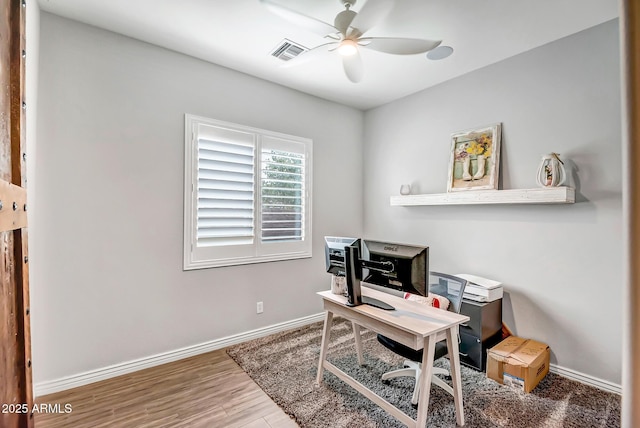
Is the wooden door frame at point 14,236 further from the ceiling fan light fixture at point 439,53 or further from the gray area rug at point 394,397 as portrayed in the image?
the ceiling fan light fixture at point 439,53

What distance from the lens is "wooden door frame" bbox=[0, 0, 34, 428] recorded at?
827 millimetres

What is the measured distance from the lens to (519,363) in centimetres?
241

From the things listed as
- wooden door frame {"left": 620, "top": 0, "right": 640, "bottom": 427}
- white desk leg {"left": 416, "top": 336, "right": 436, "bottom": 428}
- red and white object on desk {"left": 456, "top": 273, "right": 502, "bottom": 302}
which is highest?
wooden door frame {"left": 620, "top": 0, "right": 640, "bottom": 427}

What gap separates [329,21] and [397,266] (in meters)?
2.02

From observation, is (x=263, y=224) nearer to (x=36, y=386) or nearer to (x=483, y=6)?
(x=36, y=386)

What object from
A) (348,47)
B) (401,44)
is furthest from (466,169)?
(348,47)

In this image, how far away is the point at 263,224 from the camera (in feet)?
11.2

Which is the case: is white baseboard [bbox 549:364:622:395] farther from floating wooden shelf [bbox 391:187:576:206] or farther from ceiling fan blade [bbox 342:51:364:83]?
ceiling fan blade [bbox 342:51:364:83]

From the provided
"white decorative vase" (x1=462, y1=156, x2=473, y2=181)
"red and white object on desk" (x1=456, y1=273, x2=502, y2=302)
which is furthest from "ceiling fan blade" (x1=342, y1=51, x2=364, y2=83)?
"red and white object on desk" (x1=456, y1=273, x2=502, y2=302)

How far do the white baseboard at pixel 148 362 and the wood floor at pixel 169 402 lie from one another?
5 cm

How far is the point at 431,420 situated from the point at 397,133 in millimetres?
3238

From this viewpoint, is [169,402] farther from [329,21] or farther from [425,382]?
[329,21]

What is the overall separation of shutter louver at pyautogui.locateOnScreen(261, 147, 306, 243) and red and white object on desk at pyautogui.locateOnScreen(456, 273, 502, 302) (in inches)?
76.8

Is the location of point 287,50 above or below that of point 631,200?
above
